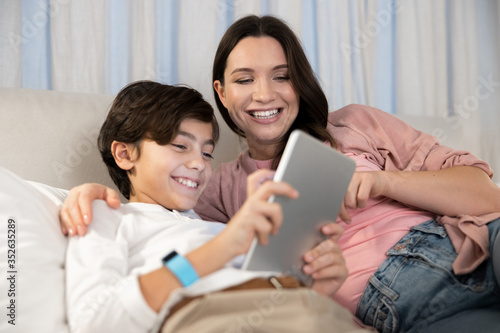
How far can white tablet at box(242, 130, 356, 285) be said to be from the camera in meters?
0.71

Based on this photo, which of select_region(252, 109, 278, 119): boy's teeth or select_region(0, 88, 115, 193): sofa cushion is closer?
select_region(0, 88, 115, 193): sofa cushion

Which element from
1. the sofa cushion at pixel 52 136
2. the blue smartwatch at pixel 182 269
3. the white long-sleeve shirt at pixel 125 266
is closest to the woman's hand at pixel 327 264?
the white long-sleeve shirt at pixel 125 266

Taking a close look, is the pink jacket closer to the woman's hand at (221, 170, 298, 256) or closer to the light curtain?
the light curtain

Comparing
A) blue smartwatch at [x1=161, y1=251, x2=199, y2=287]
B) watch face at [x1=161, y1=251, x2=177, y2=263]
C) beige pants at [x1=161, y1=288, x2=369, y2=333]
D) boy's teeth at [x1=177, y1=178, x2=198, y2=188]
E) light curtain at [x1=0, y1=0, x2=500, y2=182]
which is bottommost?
beige pants at [x1=161, y1=288, x2=369, y2=333]

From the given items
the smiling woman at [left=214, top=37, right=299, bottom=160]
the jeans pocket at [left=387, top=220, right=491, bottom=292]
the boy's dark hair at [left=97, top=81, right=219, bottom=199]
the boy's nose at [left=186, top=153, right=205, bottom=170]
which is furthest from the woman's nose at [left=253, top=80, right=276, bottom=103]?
the jeans pocket at [left=387, top=220, right=491, bottom=292]

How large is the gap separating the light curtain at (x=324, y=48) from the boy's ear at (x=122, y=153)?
0.54m

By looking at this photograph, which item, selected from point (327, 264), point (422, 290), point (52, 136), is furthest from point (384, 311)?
point (52, 136)

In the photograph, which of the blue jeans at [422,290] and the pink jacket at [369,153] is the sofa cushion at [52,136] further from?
the blue jeans at [422,290]

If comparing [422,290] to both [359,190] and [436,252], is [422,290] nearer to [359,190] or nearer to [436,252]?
[436,252]

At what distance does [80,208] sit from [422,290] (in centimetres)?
73

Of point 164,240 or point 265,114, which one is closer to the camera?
point 164,240

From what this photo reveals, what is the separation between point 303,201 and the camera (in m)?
0.77

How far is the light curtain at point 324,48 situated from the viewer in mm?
1604

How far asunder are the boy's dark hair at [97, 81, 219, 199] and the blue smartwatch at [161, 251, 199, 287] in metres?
0.44
